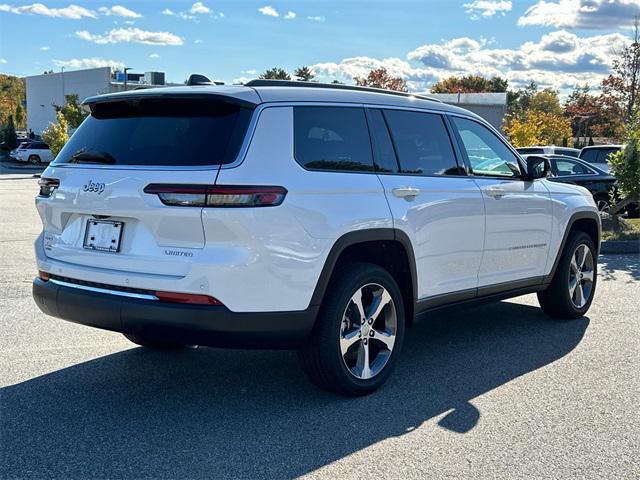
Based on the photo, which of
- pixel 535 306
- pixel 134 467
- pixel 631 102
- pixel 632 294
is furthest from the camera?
pixel 631 102

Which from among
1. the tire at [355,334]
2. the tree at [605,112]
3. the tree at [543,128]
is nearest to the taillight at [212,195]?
A: the tire at [355,334]

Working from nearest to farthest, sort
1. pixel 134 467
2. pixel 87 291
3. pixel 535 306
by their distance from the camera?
pixel 134 467 < pixel 87 291 < pixel 535 306

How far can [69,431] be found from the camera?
3.98 m

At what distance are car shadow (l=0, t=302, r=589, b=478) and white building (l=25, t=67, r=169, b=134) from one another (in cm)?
4472

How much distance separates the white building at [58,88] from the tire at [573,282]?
43845mm

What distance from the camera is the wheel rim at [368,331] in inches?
180

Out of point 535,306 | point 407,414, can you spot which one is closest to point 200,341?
point 407,414

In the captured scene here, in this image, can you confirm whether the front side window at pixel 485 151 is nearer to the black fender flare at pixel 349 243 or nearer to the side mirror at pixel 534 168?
the side mirror at pixel 534 168

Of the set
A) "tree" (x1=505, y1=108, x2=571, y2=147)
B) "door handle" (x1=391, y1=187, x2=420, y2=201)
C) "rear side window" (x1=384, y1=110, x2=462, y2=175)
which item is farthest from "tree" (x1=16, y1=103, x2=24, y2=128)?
"door handle" (x1=391, y1=187, x2=420, y2=201)

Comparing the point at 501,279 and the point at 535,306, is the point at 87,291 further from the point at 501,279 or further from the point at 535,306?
the point at 535,306

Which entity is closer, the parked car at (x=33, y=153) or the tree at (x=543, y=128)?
the tree at (x=543, y=128)

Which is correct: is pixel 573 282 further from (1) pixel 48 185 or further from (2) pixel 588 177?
(2) pixel 588 177

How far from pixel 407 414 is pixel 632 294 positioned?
16.1 feet

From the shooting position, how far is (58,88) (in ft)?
209
